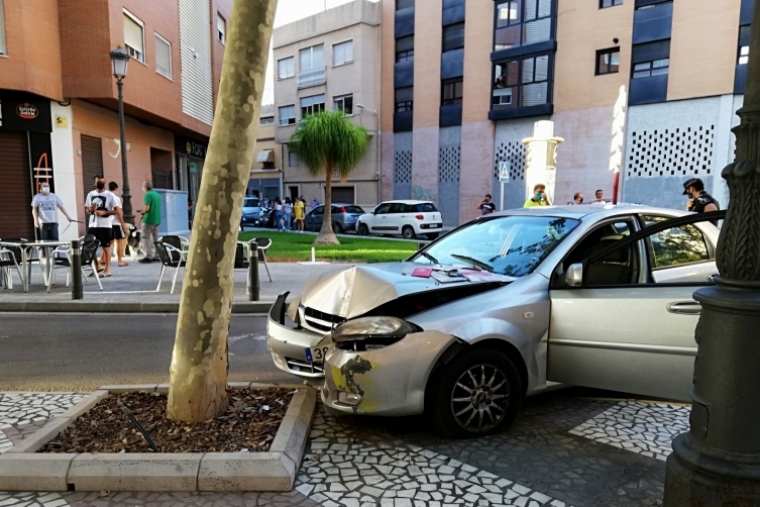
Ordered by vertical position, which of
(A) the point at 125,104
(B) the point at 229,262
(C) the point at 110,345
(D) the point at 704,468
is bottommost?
(C) the point at 110,345

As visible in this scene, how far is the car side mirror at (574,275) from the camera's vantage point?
3643 mm

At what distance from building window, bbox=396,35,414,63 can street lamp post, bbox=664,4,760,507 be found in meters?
33.8

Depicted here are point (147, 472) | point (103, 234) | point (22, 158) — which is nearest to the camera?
point (147, 472)

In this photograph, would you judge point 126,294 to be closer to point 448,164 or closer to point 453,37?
point 448,164

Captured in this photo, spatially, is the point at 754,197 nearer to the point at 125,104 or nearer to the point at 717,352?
the point at 717,352

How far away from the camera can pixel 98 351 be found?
6.07 meters

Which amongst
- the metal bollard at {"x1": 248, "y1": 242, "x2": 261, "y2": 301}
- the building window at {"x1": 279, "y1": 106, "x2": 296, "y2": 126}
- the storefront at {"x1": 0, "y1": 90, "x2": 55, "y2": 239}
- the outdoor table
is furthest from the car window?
the building window at {"x1": 279, "y1": 106, "x2": 296, "y2": 126}

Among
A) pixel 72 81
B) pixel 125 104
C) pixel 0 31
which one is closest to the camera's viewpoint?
pixel 0 31

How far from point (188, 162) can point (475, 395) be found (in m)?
24.4

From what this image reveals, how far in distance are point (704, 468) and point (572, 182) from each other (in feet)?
85.8

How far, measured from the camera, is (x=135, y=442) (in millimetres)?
3318

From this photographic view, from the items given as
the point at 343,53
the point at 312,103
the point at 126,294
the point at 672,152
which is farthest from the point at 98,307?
the point at 312,103

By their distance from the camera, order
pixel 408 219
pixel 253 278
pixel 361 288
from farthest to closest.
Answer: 1. pixel 408 219
2. pixel 253 278
3. pixel 361 288

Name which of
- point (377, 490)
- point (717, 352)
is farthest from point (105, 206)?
point (717, 352)
